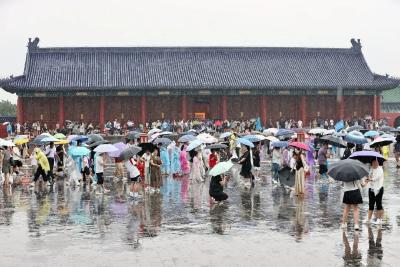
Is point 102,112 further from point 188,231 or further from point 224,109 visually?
point 188,231

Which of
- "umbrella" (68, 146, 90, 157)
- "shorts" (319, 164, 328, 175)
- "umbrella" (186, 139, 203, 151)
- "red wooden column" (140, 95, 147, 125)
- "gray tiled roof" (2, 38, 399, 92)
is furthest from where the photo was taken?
"gray tiled roof" (2, 38, 399, 92)

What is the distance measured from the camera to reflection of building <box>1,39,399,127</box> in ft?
176

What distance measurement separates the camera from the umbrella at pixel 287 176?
21.5 metres

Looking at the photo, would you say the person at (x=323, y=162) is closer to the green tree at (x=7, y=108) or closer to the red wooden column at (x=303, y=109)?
the red wooden column at (x=303, y=109)

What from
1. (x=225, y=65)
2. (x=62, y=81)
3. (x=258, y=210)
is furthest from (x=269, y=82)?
(x=258, y=210)

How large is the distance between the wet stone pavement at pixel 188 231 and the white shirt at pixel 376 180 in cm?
90

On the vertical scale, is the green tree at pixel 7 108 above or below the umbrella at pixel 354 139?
above

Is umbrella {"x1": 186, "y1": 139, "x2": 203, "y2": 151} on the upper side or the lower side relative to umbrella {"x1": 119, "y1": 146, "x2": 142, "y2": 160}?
upper

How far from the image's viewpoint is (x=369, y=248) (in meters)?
12.8

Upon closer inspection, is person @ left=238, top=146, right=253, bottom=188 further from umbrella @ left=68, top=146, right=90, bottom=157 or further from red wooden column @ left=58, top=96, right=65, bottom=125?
red wooden column @ left=58, top=96, right=65, bottom=125

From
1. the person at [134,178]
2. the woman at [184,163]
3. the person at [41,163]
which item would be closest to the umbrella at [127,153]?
the person at [134,178]

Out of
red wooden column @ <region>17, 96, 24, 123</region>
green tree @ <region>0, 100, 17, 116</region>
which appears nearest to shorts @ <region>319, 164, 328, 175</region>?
red wooden column @ <region>17, 96, 24, 123</region>

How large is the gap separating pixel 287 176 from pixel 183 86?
107 feet

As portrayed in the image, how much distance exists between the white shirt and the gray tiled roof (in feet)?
128
